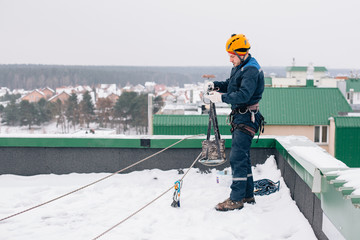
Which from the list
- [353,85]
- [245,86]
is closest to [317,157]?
[245,86]

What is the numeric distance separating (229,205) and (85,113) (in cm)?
9256

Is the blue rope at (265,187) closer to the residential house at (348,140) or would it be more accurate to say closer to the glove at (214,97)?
the glove at (214,97)

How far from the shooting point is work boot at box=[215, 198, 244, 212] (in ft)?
14.1

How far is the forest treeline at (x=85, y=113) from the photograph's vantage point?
83562 mm

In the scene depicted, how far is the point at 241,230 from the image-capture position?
3.84m

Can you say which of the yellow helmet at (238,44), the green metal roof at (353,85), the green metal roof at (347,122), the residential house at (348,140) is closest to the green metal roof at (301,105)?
the green metal roof at (347,122)

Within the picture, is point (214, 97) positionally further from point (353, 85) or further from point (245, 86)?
point (353, 85)

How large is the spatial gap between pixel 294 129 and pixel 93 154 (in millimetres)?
21106

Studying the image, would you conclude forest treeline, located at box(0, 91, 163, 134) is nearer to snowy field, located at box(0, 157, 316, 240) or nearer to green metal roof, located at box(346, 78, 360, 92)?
green metal roof, located at box(346, 78, 360, 92)

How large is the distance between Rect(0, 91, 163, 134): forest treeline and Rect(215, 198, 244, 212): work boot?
254 ft

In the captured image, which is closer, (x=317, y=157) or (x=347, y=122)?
(x=317, y=157)

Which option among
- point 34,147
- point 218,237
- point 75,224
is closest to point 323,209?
point 218,237

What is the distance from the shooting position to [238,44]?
13.9ft

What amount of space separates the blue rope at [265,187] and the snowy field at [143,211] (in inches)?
2.5
